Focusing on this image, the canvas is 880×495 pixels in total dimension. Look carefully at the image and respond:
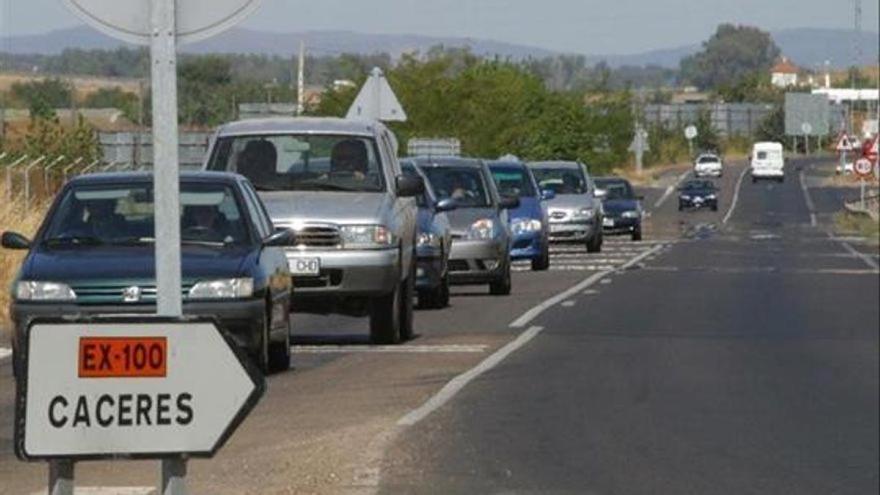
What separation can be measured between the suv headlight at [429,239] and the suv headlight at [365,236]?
437 cm

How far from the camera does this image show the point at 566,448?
13.7 meters

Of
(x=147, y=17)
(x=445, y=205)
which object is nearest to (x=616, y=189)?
(x=445, y=205)

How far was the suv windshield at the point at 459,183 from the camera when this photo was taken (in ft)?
96.3

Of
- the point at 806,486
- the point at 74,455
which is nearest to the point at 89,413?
the point at 74,455

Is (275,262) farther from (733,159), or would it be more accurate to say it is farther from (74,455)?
(733,159)

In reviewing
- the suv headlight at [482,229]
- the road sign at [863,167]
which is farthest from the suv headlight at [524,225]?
the road sign at [863,167]

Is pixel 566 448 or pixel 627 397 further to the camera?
pixel 627 397

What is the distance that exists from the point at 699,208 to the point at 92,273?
230 feet

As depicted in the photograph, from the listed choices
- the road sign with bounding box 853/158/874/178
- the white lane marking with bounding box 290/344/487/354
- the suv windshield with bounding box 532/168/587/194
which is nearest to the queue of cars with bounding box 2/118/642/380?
the white lane marking with bounding box 290/344/487/354

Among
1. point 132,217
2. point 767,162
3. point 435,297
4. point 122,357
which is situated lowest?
point 767,162

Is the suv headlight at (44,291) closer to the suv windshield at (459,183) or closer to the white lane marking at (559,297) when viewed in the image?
the white lane marking at (559,297)

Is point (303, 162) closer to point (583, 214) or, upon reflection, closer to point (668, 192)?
point (583, 214)

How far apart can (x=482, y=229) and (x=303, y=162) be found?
7469 mm

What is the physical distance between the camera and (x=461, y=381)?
17203mm
